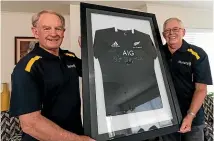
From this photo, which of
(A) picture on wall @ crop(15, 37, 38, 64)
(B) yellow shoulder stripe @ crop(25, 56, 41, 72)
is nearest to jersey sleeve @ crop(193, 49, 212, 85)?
(B) yellow shoulder stripe @ crop(25, 56, 41, 72)

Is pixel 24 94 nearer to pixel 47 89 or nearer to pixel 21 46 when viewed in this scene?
pixel 47 89

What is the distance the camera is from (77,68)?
1.36 m

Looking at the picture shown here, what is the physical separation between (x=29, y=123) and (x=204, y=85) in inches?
50.3

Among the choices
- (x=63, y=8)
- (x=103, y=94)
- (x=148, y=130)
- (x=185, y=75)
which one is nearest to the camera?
(x=103, y=94)

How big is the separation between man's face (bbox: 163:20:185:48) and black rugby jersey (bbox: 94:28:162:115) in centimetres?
36

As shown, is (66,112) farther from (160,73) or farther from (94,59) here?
(160,73)

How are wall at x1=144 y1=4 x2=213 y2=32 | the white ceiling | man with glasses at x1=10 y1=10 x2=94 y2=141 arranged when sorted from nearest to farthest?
1. man with glasses at x1=10 y1=10 x2=94 y2=141
2. the white ceiling
3. wall at x1=144 y1=4 x2=213 y2=32

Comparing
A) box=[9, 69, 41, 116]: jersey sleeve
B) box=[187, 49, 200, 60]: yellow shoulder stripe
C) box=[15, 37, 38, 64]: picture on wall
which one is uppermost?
box=[15, 37, 38, 64]: picture on wall

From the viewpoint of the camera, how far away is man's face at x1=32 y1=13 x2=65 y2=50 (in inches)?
46.0

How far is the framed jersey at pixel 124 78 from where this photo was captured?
1086mm

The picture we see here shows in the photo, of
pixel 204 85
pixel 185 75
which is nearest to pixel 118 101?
pixel 185 75

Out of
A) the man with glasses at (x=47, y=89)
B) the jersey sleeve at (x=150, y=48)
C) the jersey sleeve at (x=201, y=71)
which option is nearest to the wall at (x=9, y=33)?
the man with glasses at (x=47, y=89)

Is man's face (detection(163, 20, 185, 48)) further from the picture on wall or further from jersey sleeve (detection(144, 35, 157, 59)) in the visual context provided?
the picture on wall

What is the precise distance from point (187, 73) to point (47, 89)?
1056 millimetres
